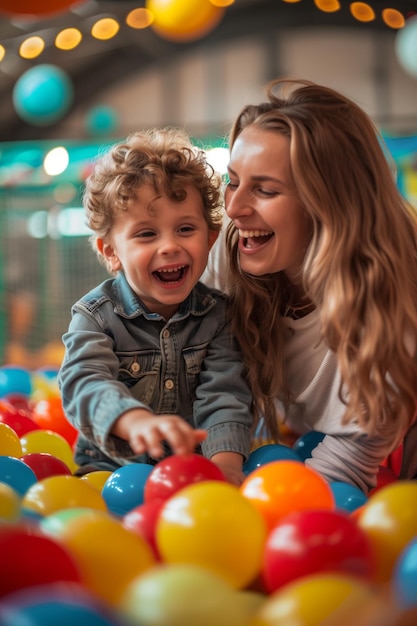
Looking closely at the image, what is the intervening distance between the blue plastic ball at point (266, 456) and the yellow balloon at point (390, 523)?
18.1 inches

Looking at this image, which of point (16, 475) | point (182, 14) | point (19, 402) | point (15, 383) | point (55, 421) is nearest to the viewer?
point (16, 475)

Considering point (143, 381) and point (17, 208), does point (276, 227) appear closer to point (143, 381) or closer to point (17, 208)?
point (143, 381)

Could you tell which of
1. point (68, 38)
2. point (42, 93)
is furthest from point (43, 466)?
point (68, 38)

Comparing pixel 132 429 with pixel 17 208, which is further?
pixel 17 208

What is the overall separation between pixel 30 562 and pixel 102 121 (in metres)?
5.53

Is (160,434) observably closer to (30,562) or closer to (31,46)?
(30,562)

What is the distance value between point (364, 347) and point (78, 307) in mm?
479

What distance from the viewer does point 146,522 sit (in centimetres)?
89

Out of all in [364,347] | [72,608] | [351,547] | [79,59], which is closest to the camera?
[72,608]

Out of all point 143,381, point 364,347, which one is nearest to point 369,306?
point 364,347

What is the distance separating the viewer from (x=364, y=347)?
1256mm

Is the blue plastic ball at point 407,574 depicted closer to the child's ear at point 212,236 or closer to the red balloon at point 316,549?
the red balloon at point 316,549

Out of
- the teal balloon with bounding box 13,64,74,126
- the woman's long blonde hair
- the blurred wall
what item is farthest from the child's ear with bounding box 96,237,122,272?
the blurred wall

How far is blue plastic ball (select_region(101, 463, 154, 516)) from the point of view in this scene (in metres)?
1.12
